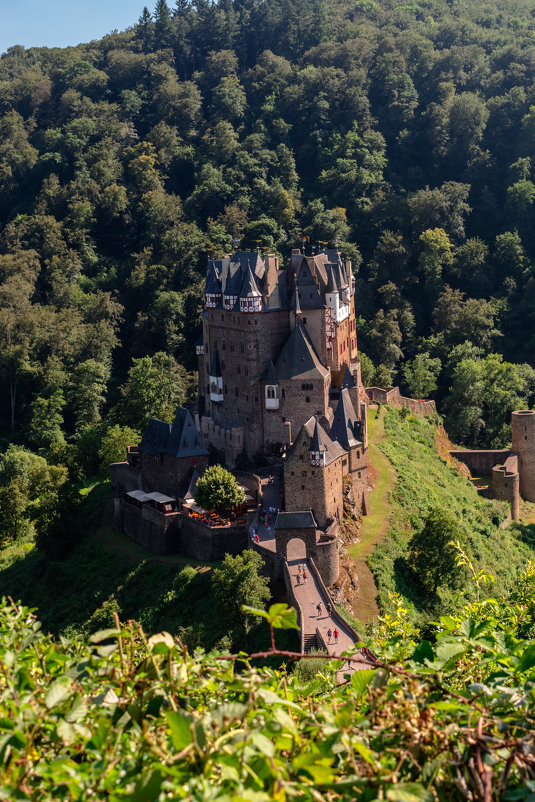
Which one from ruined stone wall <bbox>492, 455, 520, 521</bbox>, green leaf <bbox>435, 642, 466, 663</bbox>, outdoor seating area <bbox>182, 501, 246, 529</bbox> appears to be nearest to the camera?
green leaf <bbox>435, 642, 466, 663</bbox>

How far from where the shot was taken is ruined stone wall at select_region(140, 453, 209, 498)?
140 ft

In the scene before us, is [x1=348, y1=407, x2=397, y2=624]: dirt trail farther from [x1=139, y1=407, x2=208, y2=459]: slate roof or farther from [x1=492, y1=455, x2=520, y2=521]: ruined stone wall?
[x1=139, y1=407, x2=208, y2=459]: slate roof

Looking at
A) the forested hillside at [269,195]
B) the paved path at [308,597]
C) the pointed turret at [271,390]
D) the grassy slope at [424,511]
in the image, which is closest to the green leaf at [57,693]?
the paved path at [308,597]

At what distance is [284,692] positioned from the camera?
7.88 metres

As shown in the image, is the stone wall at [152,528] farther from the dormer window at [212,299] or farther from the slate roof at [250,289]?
the slate roof at [250,289]

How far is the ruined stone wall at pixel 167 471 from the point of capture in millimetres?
42594

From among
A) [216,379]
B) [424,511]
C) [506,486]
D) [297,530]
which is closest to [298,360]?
[216,379]

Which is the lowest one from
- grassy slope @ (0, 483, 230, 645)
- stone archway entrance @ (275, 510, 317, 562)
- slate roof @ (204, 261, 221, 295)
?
grassy slope @ (0, 483, 230, 645)

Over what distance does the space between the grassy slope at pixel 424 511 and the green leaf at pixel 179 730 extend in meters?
30.9

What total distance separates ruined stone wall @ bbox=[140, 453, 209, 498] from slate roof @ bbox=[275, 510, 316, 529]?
8.38 metres

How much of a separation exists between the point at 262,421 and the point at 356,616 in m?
12.5

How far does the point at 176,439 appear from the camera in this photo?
42.9 meters

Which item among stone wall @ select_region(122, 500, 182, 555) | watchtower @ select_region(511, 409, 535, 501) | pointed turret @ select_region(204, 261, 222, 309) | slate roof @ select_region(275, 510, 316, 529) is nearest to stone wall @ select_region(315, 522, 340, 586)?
slate roof @ select_region(275, 510, 316, 529)

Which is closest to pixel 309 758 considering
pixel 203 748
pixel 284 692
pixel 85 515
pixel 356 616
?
pixel 203 748
